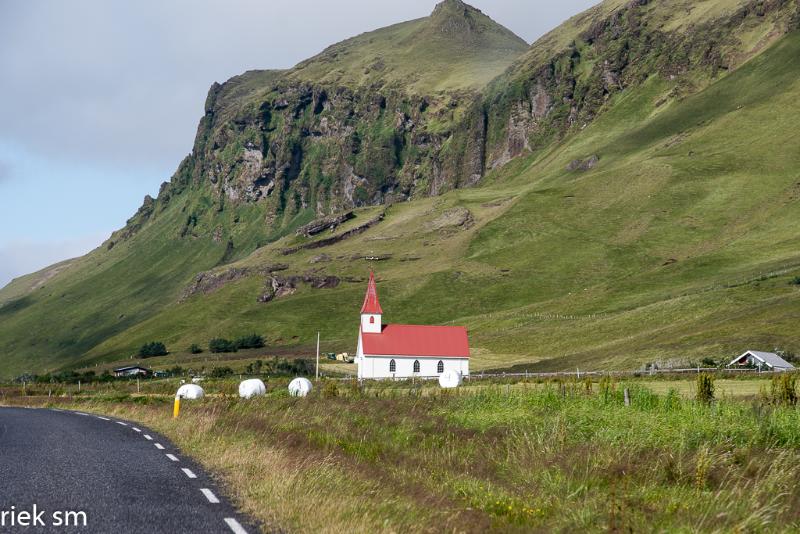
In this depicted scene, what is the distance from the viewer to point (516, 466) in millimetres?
18000

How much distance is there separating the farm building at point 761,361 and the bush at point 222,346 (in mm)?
126354

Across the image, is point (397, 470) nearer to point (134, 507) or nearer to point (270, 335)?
point (134, 507)

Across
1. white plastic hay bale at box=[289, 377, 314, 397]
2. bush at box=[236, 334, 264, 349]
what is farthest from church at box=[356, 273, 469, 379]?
bush at box=[236, 334, 264, 349]

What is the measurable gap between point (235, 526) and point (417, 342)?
93.5m

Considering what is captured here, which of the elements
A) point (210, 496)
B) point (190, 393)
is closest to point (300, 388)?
point (190, 393)

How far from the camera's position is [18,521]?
12523mm

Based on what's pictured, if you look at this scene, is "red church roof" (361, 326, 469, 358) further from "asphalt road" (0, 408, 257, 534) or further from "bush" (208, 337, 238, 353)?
"bush" (208, 337, 238, 353)

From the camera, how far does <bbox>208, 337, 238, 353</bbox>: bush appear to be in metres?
180

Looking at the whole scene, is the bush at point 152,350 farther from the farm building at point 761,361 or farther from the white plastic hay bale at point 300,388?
the farm building at point 761,361

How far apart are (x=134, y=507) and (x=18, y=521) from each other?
1913 millimetres

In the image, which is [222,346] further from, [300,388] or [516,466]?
[516,466]

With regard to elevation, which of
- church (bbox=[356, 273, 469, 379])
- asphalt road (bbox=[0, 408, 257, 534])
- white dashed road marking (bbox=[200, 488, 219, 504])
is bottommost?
white dashed road marking (bbox=[200, 488, 219, 504])

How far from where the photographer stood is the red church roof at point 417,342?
341 feet

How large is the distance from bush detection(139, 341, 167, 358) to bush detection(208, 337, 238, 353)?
15.6 metres
